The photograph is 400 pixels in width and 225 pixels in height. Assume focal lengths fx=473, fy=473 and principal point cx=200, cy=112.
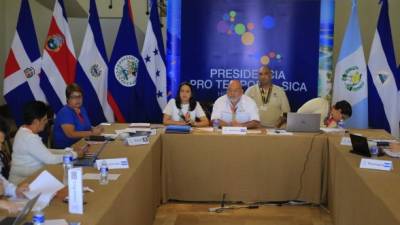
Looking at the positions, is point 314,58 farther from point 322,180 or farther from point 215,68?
point 322,180

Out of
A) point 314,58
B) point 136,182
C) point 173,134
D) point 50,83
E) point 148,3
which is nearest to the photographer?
point 136,182

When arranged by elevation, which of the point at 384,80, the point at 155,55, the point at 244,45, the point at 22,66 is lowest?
the point at 384,80

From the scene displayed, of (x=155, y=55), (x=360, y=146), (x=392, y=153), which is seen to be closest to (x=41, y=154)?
(x=360, y=146)

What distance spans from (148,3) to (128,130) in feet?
10.8

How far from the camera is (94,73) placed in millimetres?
5832

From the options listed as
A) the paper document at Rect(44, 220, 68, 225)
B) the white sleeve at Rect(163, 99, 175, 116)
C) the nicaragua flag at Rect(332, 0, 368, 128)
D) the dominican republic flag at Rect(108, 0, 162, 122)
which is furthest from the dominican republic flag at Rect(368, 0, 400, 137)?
the paper document at Rect(44, 220, 68, 225)

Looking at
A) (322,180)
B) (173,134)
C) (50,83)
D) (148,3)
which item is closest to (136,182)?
(173,134)

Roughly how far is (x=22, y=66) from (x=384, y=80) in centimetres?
422

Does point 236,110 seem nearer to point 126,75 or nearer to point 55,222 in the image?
point 126,75

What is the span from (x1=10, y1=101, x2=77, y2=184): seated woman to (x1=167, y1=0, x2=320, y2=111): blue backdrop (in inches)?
126

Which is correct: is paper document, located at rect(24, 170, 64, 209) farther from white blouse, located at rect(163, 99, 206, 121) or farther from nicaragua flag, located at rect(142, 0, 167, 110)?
nicaragua flag, located at rect(142, 0, 167, 110)

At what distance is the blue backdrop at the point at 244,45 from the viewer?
243 inches

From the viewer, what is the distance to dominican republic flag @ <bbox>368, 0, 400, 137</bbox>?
215 inches

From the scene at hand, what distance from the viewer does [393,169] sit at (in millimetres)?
3119
